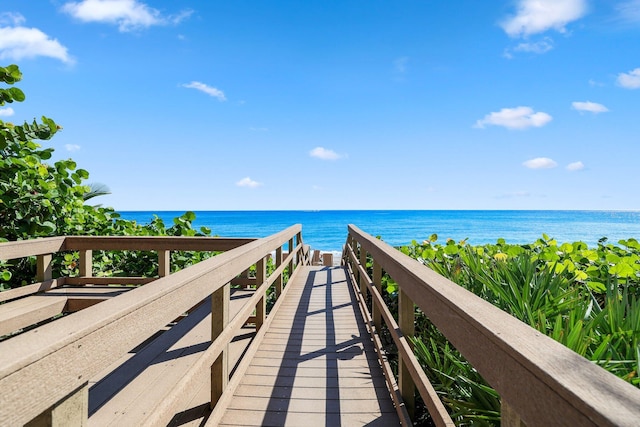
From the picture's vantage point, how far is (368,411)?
2260 mm

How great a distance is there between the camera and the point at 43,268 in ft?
13.4

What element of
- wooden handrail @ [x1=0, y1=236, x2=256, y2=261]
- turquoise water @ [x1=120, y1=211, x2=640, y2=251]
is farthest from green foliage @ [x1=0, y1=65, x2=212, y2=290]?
turquoise water @ [x1=120, y1=211, x2=640, y2=251]

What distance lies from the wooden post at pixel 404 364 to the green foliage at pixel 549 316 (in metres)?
0.13

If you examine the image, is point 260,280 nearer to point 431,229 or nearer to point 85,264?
point 85,264

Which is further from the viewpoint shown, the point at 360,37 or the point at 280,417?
the point at 360,37

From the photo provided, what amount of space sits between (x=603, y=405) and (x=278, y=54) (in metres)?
19.0

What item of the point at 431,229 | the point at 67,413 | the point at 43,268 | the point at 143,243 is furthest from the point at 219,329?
the point at 431,229

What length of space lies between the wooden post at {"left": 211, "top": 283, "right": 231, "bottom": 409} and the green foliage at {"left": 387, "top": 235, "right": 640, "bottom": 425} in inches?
43.5

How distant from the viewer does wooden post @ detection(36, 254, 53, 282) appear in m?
4.06

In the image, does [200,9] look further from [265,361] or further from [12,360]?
[12,360]

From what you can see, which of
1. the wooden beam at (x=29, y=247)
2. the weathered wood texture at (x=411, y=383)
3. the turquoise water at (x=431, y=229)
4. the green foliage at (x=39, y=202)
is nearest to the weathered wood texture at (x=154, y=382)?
the weathered wood texture at (x=411, y=383)

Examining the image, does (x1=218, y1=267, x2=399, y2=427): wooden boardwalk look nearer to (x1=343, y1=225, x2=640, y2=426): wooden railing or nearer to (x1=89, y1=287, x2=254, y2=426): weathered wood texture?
(x1=89, y1=287, x2=254, y2=426): weathered wood texture

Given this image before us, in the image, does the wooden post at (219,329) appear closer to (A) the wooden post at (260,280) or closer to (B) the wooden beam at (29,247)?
(A) the wooden post at (260,280)

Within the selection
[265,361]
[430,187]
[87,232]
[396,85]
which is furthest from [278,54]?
[430,187]
